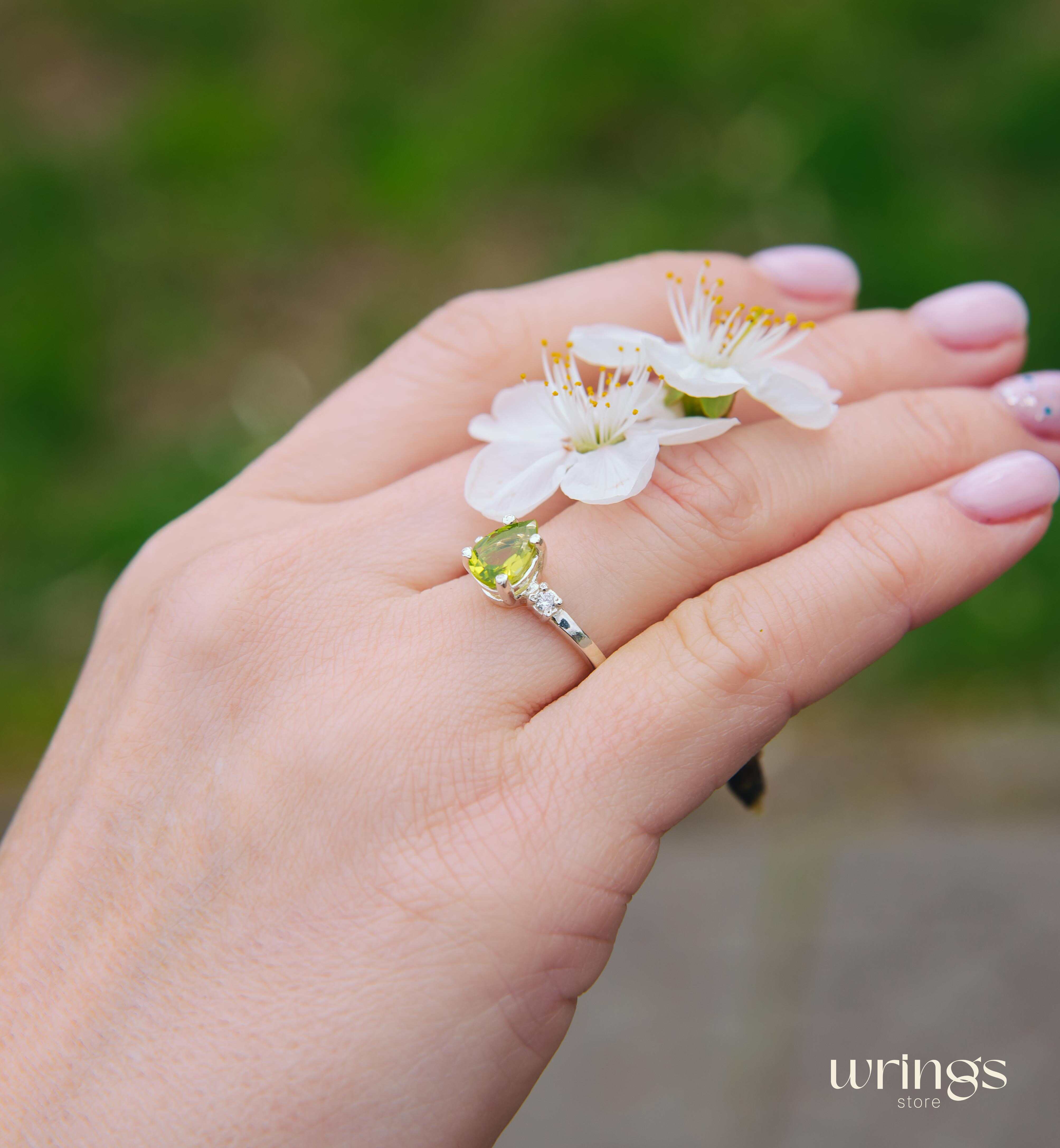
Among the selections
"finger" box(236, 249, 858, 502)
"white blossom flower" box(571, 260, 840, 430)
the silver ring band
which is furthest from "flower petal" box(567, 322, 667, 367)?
the silver ring band

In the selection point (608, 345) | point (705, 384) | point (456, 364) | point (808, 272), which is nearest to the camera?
point (705, 384)

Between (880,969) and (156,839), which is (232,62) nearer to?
(156,839)

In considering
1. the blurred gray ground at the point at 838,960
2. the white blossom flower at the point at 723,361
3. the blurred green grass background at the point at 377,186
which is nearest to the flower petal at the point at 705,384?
the white blossom flower at the point at 723,361

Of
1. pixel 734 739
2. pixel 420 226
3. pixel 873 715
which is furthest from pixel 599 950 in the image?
pixel 420 226

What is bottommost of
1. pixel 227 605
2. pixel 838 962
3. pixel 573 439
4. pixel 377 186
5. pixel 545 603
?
pixel 838 962

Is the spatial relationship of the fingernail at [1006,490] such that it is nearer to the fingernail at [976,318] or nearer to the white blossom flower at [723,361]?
the white blossom flower at [723,361]

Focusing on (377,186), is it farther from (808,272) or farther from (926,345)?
(926,345)

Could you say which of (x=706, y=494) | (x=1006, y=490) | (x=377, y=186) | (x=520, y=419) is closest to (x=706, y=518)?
(x=706, y=494)
